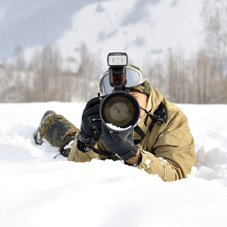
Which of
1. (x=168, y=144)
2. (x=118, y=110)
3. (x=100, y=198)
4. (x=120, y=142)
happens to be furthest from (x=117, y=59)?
(x=100, y=198)

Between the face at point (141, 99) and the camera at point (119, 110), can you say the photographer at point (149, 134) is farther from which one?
the camera at point (119, 110)

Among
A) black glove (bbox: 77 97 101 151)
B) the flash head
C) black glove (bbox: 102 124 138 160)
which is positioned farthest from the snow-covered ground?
the flash head

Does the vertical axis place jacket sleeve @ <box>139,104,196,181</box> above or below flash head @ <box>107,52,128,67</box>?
below

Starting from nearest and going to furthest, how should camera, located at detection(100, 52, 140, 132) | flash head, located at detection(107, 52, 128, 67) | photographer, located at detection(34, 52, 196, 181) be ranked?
camera, located at detection(100, 52, 140, 132)
flash head, located at detection(107, 52, 128, 67)
photographer, located at detection(34, 52, 196, 181)

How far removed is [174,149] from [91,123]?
498 millimetres

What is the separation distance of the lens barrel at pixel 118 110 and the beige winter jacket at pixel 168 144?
13.3 inches

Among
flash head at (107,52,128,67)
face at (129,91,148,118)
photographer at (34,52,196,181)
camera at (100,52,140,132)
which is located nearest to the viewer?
camera at (100,52,140,132)

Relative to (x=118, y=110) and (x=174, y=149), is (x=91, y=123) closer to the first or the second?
(x=118, y=110)

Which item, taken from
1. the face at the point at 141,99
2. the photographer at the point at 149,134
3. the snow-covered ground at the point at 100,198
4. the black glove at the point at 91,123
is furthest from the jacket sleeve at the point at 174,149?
the snow-covered ground at the point at 100,198

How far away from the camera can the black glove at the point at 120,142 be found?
127cm

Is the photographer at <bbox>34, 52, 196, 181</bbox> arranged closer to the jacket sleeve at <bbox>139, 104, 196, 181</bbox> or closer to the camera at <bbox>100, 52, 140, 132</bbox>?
the jacket sleeve at <bbox>139, 104, 196, 181</bbox>

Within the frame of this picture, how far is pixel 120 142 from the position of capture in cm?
127

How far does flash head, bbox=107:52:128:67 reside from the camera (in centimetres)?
138

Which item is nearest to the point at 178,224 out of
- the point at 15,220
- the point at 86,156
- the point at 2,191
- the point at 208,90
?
the point at 15,220
